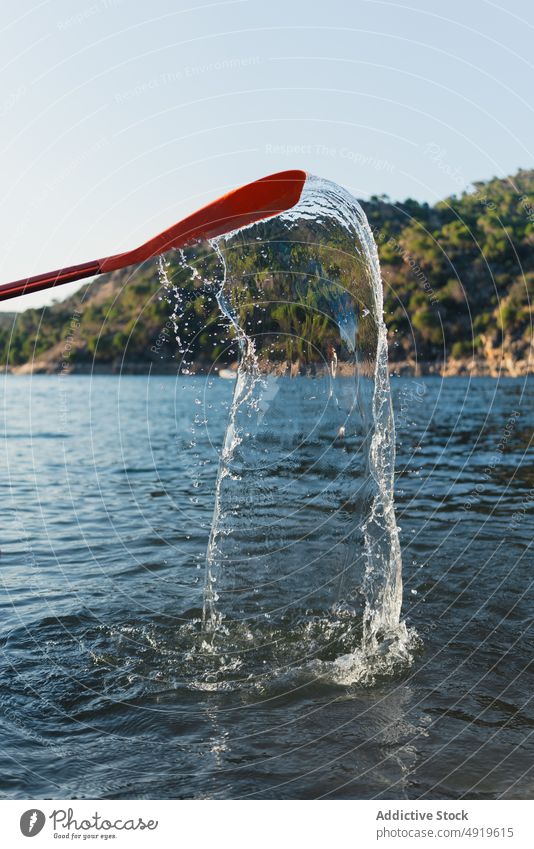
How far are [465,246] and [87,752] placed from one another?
7829 cm

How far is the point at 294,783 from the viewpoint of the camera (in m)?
5.00

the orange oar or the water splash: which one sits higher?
the orange oar

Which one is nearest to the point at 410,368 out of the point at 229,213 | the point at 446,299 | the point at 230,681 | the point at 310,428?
the point at 446,299

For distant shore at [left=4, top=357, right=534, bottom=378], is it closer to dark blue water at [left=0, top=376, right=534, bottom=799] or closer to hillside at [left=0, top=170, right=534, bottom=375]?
hillside at [left=0, top=170, right=534, bottom=375]

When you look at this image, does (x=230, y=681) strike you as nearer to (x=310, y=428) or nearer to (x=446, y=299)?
(x=310, y=428)

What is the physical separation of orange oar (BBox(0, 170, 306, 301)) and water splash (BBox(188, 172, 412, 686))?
0.29 m

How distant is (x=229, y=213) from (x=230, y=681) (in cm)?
463

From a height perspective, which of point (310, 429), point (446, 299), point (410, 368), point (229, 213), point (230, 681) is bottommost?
point (230, 681)

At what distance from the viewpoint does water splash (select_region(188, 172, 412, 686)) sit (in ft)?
26.3

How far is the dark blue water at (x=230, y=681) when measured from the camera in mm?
5102

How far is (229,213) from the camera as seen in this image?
765 centimetres

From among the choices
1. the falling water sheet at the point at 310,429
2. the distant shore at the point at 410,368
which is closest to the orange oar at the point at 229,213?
the falling water sheet at the point at 310,429

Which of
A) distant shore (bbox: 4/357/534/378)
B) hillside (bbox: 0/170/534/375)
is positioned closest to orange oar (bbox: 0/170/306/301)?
hillside (bbox: 0/170/534/375)

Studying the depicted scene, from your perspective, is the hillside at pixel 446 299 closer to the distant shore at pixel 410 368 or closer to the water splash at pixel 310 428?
the distant shore at pixel 410 368
